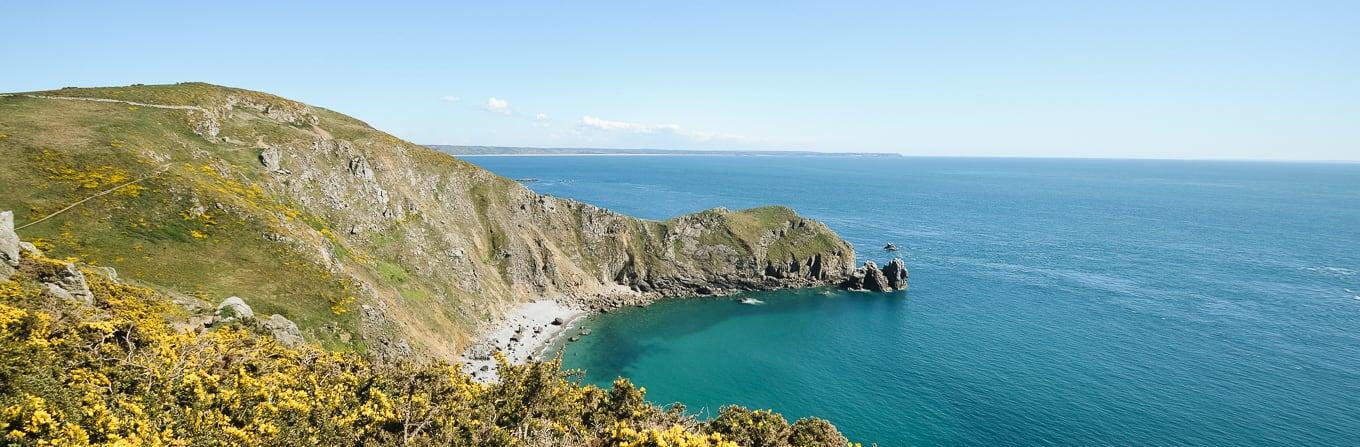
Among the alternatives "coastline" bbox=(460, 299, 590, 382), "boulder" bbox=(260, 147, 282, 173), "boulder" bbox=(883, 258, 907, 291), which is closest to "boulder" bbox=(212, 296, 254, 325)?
"coastline" bbox=(460, 299, 590, 382)

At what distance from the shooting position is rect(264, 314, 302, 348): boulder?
42.6m

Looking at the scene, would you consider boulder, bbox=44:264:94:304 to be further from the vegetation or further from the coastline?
the coastline

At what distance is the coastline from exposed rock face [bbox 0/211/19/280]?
39813 millimetres

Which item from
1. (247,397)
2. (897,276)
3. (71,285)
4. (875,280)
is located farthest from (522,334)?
(897,276)

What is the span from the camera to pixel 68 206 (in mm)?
48812

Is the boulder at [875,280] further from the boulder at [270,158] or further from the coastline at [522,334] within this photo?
the boulder at [270,158]

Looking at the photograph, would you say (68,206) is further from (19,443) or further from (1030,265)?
(1030,265)

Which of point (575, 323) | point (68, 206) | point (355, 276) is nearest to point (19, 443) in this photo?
point (68, 206)

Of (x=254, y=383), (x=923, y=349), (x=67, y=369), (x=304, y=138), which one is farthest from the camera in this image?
(x=304, y=138)

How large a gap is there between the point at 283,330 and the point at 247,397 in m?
29.1

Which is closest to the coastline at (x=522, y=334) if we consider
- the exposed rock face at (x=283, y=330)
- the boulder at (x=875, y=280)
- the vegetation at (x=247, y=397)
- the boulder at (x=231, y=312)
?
the exposed rock face at (x=283, y=330)

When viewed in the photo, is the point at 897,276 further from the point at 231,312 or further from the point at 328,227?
the point at 231,312

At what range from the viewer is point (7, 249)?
31.4m

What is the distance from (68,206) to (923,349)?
332 ft
